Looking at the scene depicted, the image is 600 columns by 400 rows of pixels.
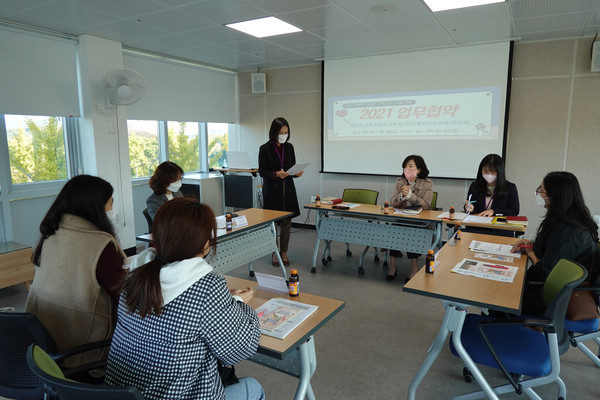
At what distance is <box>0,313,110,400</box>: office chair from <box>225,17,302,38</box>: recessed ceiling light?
11.3 ft

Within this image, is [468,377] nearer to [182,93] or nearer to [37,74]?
[37,74]

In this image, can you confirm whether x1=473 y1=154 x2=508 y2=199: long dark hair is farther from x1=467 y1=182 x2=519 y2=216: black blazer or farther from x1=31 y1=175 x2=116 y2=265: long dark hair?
x1=31 y1=175 x2=116 y2=265: long dark hair

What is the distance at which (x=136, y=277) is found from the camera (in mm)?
1194

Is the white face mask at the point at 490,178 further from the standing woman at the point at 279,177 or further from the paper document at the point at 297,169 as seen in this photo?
the standing woman at the point at 279,177

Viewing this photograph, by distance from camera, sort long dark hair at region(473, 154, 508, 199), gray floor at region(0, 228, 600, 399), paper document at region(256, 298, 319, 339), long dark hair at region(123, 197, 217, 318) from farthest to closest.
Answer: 1. long dark hair at region(473, 154, 508, 199)
2. gray floor at region(0, 228, 600, 399)
3. paper document at region(256, 298, 319, 339)
4. long dark hair at region(123, 197, 217, 318)

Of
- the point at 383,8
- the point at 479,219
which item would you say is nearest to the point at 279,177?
the point at 383,8

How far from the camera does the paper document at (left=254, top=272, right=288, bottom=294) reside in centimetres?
194

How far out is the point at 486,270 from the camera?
2262mm

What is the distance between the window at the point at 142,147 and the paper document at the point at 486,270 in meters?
4.75

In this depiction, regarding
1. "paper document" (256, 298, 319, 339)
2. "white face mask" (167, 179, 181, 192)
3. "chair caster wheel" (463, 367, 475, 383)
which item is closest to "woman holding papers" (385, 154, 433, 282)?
"chair caster wheel" (463, 367, 475, 383)

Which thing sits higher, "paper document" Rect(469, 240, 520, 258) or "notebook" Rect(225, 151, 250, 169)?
"notebook" Rect(225, 151, 250, 169)

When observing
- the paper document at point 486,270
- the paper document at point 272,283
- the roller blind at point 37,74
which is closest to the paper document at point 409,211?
the paper document at point 486,270

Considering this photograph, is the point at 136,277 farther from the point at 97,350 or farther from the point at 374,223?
the point at 374,223

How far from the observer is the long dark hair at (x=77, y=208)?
167 cm
